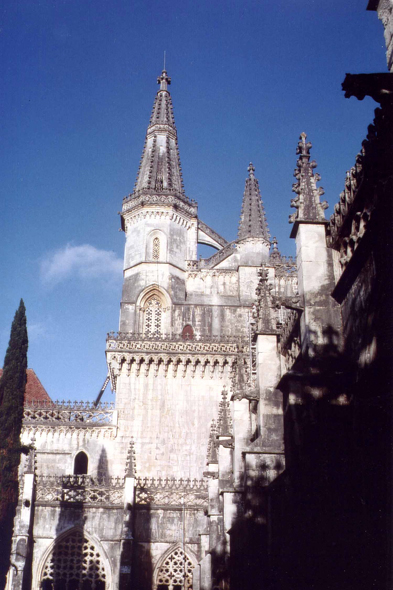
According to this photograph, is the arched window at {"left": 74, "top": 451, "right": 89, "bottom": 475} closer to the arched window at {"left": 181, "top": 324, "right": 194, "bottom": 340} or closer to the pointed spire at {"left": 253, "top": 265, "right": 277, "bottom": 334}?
the arched window at {"left": 181, "top": 324, "right": 194, "bottom": 340}

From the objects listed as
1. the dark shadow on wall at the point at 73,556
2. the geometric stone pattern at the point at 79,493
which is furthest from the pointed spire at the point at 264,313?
the dark shadow on wall at the point at 73,556

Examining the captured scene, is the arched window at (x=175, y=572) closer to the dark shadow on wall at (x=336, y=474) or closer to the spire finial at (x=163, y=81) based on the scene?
the dark shadow on wall at (x=336, y=474)

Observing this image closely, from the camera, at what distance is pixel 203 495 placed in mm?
27938

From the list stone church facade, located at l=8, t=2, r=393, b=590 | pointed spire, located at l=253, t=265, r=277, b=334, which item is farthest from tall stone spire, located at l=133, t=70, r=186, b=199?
pointed spire, located at l=253, t=265, r=277, b=334

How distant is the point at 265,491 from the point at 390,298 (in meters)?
7.36

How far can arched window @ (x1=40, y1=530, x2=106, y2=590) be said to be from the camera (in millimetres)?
25734

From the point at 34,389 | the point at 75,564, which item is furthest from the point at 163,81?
the point at 75,564

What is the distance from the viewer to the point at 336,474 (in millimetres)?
10133

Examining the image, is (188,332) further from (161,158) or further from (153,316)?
(161,158)

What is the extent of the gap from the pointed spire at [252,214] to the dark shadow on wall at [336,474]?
27580 mm

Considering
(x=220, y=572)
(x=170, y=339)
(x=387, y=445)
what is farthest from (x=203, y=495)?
(x=387, y=445)

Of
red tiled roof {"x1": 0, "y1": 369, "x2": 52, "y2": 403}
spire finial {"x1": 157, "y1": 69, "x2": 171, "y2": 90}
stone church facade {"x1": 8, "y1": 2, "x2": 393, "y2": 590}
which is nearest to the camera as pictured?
stone church facade {"x1": 8, "y1": 2, "x2": 393, "y2": 590}

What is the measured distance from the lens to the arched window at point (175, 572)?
26.0 metres

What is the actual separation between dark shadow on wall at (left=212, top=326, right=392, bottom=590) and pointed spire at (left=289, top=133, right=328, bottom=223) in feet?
8.91
